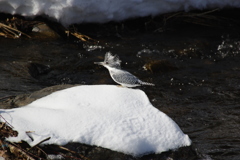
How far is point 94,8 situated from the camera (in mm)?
7957

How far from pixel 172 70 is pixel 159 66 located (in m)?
0.26

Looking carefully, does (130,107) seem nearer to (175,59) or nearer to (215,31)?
(175,59)

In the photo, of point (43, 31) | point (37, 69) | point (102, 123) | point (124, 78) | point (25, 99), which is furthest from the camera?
point (43, 31)

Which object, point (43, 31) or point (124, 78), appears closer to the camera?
point (124, 78)

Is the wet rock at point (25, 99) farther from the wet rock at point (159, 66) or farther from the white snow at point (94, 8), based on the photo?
the white snow at point (94, 8)

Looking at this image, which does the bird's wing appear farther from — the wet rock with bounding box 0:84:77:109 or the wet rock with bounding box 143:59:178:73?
the wet rock with bounding box 143:59:178:73

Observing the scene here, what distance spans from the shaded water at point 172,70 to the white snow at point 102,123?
91cm

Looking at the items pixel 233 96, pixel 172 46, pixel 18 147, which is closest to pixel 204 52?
pixel 172 46

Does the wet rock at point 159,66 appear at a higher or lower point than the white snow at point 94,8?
lower

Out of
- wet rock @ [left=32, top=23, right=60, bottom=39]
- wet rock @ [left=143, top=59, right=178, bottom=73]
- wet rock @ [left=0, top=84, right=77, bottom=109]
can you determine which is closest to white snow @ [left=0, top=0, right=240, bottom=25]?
wet rock @ [left=32, top=23, right=60, bottom=39]

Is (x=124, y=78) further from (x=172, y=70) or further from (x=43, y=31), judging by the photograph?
(x=43, y=31)

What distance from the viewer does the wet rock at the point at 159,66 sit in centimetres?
692

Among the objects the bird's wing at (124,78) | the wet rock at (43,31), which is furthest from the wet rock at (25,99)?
the wet rock at (43,31)

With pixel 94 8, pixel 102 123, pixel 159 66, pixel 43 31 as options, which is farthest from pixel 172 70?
pixel 102 123
